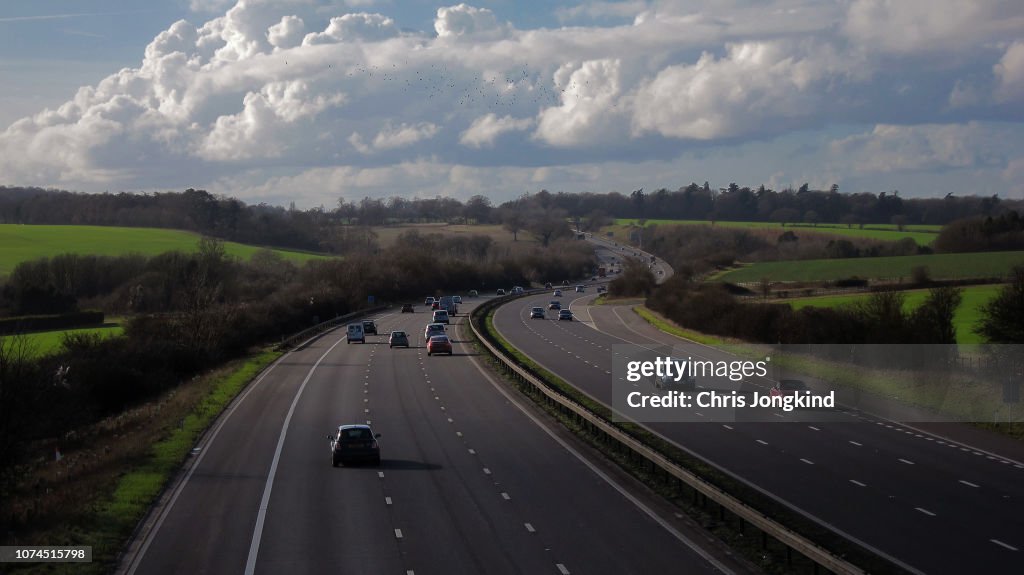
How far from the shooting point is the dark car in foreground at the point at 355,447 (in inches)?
984

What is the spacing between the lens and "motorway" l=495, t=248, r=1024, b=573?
1722 cm

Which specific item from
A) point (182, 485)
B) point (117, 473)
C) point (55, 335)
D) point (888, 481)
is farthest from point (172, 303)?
point (888, 481)

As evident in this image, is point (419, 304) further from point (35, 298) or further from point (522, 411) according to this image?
point (522, 411)

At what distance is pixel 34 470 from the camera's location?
28.9m

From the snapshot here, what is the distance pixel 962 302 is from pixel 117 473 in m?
55.9

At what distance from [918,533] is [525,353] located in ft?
131

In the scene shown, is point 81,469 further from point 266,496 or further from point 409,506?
point 409,506

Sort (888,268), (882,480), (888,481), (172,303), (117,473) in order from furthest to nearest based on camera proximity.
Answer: (888,268) → (172,303) → (117,473) → (882,480) → (888,481)

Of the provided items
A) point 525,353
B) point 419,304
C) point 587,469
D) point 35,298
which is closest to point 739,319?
point 525,353

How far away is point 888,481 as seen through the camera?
75.9ft

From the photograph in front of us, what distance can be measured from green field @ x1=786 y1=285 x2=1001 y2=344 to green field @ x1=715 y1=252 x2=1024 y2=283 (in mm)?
9231

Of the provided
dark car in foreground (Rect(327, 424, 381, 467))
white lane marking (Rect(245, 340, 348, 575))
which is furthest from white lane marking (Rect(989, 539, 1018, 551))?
dark car in foreground (Rect(327, 424, 381, 467))

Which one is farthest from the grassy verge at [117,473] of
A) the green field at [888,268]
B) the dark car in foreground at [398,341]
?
the green field at [888,268]

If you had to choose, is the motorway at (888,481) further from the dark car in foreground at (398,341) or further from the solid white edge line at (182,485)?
the dark car in foreground at (398,341)
